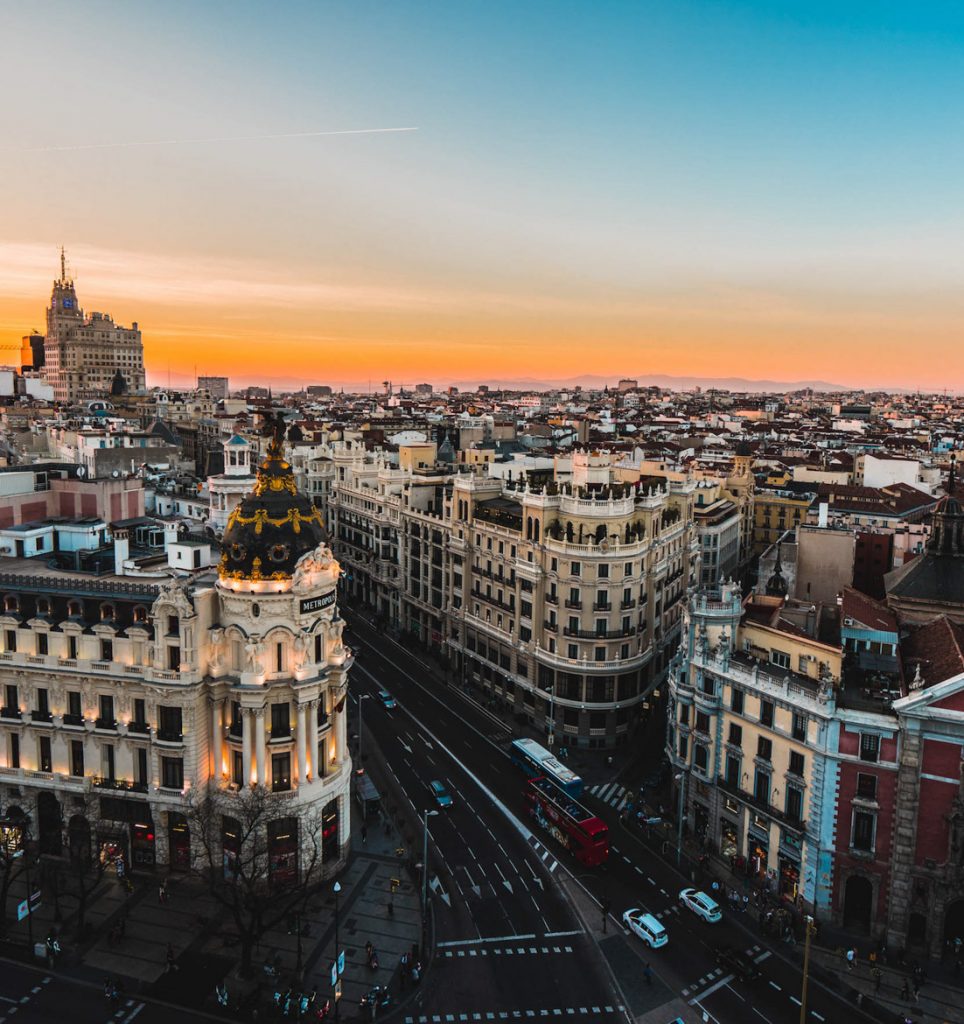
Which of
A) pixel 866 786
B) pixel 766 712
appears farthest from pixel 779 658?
pixel 866 786

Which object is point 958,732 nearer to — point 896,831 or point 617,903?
point 896,831

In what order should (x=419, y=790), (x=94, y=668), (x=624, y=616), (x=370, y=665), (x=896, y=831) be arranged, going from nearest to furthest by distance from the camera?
(x=896, y=831)
(x=94, y=668)
(x=419, y=790)
(x=624, y=616)
(x=370, y=665)

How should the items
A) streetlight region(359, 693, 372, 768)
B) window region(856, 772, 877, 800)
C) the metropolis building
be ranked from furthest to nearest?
1. streetlight region(359, 693, 372, 768)
2. the metropolis building
3. window region(856, 772, 877, 800)

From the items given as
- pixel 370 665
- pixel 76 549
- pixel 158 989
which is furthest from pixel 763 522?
pixel 158 989

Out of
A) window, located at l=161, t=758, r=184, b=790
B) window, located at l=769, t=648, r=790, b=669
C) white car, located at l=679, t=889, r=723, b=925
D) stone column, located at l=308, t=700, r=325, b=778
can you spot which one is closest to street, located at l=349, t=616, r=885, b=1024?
white car, located at l=679, t=889, r=723, b=925

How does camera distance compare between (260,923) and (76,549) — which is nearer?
(260,923)

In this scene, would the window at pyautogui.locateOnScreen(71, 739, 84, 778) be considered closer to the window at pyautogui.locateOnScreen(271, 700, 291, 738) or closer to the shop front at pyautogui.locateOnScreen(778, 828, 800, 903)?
the window at pyautogui.locateOnScreen(271, 700, 291, 738)
